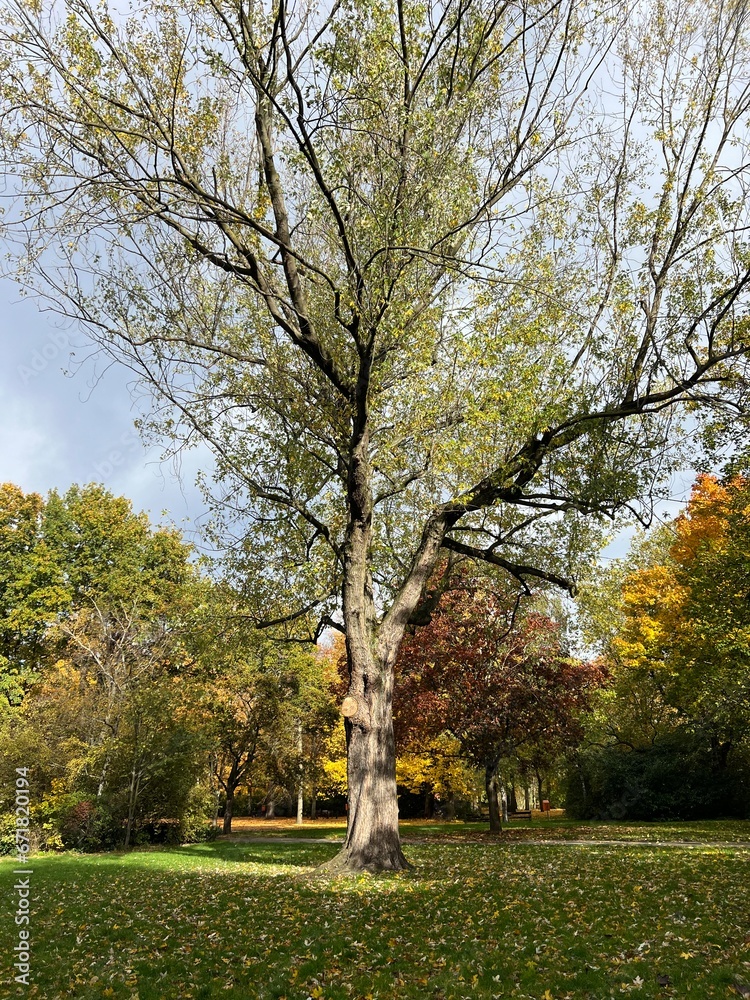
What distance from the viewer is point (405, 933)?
6457mm

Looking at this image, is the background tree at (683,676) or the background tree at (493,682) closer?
the background tree at (683,676)

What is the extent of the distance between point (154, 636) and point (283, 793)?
18.7m

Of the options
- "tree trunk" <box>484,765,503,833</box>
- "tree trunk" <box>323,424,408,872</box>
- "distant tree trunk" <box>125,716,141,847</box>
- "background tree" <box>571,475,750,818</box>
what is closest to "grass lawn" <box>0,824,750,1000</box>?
"tree trunk" <box>323,424,408,872</box>

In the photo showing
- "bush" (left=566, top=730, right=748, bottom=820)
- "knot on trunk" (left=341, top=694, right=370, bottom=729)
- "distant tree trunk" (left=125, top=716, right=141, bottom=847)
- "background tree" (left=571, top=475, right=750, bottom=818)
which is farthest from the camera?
"bush" (left=566, top=730, right=748, bottom=820)

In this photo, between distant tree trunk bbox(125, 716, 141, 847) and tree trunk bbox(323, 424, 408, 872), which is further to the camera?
distant tree trunk bbox(125, 716, 141, 847)

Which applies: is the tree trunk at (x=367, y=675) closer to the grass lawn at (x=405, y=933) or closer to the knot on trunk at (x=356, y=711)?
the knot on trunk at (x=356, y=711)

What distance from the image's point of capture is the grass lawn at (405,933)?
5.07 metres

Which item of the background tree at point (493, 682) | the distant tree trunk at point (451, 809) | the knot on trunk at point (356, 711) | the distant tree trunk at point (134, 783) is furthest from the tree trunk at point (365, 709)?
the distant tree trunk at point (451, 809)

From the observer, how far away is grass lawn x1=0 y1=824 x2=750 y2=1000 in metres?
5.07

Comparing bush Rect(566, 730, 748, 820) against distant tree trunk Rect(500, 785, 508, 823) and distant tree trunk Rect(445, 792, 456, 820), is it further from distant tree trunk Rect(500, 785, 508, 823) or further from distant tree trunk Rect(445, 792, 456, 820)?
distant tree trunk Rect(445, 792, 456, 820)

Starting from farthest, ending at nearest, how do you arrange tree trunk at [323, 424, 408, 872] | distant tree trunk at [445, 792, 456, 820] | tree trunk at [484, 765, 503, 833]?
distant tree trunk at [445, 792, 456, 820], tree trunk at [484, 765, 503, 833], tree trunk at [323, 424, 408, 872]

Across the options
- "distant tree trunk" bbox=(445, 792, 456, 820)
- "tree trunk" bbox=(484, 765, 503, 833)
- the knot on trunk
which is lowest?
"distant tree trunk" bbox=(445, 792, 456, 820)

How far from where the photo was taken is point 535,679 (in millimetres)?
19156

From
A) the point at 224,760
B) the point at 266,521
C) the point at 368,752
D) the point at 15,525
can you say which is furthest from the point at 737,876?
the point at 15,525
